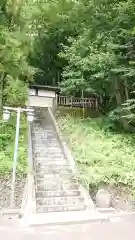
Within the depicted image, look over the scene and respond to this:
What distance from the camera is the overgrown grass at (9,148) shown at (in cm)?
1105

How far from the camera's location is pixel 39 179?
10.8 metres

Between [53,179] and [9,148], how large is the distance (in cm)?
277

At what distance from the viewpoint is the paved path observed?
723cm

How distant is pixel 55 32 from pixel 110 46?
921 cm

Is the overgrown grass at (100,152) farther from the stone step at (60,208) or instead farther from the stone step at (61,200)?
the stone step at (60,208)

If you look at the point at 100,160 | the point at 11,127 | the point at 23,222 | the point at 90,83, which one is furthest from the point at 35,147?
the point at 23,222

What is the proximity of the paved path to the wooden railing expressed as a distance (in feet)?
41.3

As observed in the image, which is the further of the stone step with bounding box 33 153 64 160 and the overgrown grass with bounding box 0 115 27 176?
the stone step with bounding box 33 153 64 160

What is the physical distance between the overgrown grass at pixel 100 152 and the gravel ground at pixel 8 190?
7.29ft

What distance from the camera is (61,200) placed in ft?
32.5

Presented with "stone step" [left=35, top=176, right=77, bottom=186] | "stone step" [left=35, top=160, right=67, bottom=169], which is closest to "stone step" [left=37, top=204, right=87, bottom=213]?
"stone step" [left=35, top=176, right=77, bottom=186]

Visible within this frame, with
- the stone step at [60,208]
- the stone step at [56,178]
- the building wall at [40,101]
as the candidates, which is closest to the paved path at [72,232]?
the stone step at [60,208]

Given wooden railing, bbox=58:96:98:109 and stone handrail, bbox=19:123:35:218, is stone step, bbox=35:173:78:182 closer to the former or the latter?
stone handrail, bbox=19:123:35:218

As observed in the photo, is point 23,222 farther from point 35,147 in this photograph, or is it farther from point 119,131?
point 119,131
